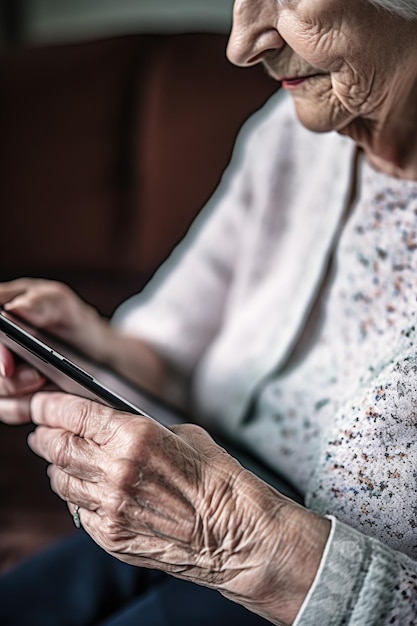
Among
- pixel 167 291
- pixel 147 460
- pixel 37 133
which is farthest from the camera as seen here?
pixel 37 133

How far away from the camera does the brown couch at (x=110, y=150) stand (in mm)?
1554

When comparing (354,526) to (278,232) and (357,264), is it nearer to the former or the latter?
(357,264)

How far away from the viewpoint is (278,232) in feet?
3.48

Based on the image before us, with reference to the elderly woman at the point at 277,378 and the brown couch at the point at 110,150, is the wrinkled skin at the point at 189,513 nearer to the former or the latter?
the elderly woman at the point at 277,378

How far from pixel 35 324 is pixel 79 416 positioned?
0.99ft

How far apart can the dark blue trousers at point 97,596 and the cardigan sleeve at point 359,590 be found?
0.71 feet

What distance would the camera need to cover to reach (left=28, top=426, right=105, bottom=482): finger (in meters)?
0.69

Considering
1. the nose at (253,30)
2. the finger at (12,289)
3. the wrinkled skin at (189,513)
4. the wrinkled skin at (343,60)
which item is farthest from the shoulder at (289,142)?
the wrinkled skin at (189,513)

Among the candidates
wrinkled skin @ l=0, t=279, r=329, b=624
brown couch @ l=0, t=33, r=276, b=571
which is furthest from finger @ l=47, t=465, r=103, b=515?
brown couch @ l=0, t=33, r=276, b=571

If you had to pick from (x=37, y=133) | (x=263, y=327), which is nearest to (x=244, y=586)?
(x=263, y=327)

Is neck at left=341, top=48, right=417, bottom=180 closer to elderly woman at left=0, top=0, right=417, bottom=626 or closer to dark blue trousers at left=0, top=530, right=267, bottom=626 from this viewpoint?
elderly woman at left=0, top=0, right=417, bottom=626

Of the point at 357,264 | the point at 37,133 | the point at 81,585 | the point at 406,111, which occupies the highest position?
the point at 406,111

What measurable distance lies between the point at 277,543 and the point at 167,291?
561mm

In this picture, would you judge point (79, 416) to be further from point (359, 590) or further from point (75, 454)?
point (359, 590)
